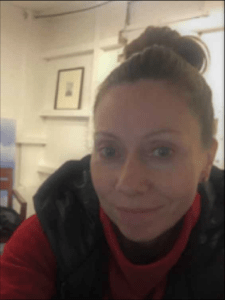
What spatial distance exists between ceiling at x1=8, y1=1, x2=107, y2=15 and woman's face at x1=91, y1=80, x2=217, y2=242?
79.4 inches

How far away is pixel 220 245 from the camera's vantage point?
24.0 inches

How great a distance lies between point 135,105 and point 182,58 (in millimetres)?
180

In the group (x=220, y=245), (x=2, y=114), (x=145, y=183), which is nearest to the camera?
(x=145, y=183)

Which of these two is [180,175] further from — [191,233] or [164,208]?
[191,233]

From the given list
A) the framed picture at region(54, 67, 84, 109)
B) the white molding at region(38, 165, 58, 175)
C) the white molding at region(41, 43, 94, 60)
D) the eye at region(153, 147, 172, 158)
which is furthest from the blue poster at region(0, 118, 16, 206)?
the eye at region(153, 147, 172, 158)

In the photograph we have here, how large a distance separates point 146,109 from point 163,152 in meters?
0.09

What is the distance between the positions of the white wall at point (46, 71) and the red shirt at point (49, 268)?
1.59 metres

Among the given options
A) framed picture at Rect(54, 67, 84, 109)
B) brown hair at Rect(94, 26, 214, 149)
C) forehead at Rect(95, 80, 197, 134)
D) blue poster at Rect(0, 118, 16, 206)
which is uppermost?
framed picture at Rect(54, 67, 84, 109)

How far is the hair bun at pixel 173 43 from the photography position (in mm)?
639

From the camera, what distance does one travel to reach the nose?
505 millimetres

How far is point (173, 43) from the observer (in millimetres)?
638

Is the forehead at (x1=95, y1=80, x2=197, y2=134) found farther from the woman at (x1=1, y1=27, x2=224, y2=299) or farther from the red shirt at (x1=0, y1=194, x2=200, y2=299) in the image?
the red shirt at (x1=0, y1=194, x2=200, y2=299)

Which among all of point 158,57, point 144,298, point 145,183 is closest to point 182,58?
point 158,57

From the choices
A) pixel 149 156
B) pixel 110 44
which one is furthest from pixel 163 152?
pixel 110 44
